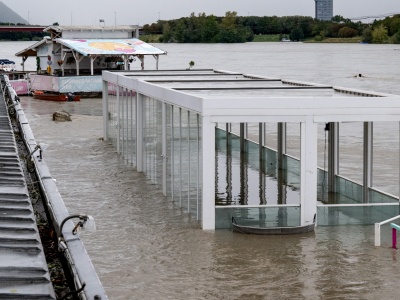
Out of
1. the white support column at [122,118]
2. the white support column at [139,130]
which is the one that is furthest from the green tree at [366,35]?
the white support column at [139,130]

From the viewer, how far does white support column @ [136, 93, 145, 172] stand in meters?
23.5

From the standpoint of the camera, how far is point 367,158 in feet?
60.1

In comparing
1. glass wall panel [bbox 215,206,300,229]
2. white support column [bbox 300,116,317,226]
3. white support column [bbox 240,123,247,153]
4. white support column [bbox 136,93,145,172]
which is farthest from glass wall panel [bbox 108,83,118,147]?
white support column [bbox 300,116,317,226]

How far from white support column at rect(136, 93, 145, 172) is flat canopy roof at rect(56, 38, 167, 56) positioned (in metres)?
28.8

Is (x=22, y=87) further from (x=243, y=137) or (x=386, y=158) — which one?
(x=243, y=137)

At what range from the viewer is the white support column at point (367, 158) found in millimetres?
18188

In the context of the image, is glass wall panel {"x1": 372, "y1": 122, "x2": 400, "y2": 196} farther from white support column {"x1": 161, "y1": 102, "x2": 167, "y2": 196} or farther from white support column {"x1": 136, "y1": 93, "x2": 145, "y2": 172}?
white support column {"x1": 136, "y1": 93, "x2": 145, "y2": 172}

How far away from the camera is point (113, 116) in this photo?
30219 mm

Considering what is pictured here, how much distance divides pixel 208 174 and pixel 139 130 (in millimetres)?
7649

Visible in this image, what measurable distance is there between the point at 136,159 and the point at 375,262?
11130 mm

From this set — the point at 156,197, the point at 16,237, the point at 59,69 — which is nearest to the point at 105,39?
the point at 59,69

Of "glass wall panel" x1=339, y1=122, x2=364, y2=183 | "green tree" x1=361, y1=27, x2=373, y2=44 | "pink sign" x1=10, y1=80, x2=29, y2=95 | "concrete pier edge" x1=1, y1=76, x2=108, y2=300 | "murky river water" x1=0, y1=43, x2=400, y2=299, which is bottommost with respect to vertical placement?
"glass wall panel" x1=339, y1=122, x2=364, y2=183

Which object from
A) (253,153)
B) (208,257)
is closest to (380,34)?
(253,153)

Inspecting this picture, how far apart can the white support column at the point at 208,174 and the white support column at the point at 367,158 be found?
11.5 ft
